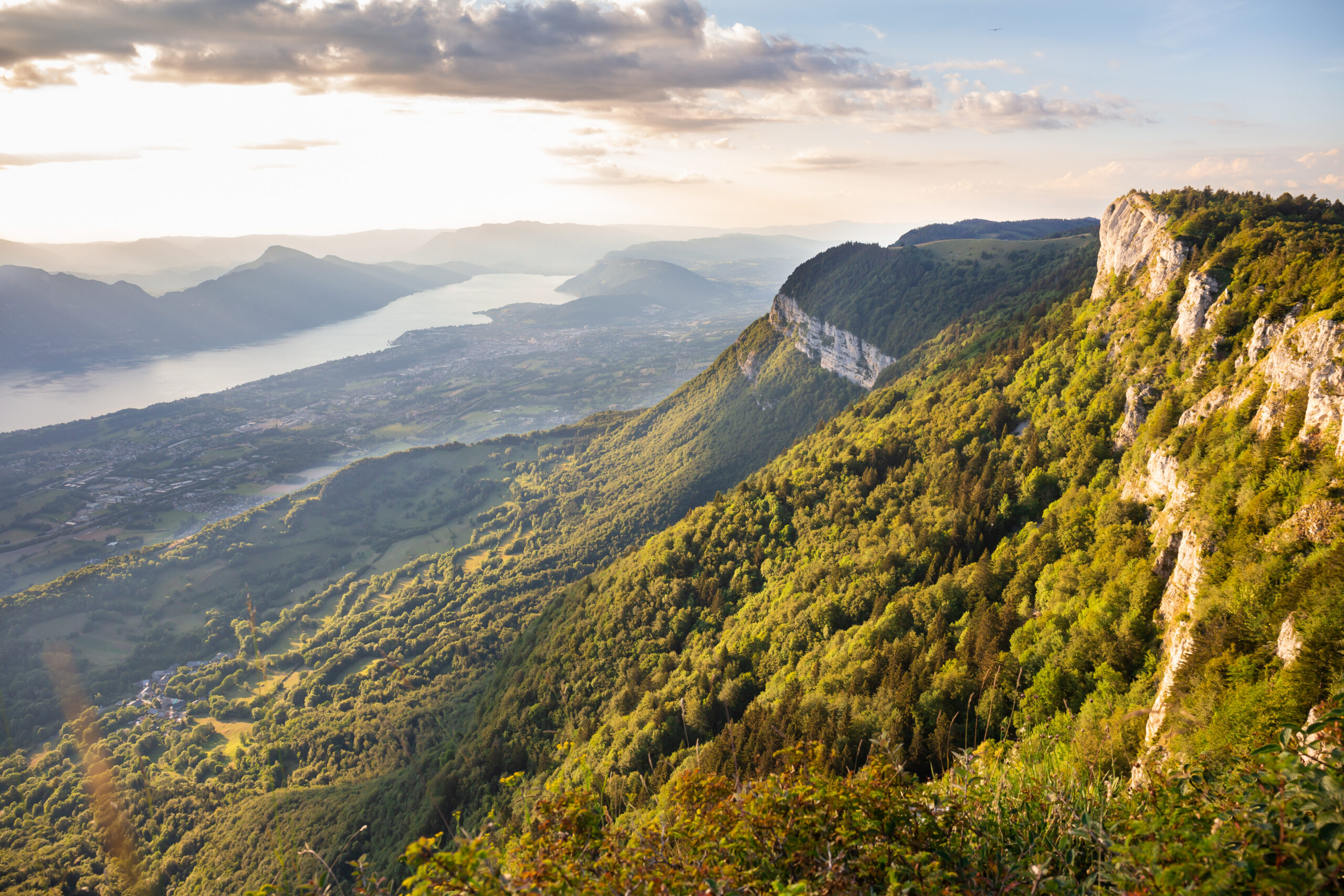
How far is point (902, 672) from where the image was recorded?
34.5 m

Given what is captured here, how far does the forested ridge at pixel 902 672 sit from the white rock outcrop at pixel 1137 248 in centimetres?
147

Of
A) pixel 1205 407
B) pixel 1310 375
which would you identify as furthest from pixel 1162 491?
pixel 1310 375

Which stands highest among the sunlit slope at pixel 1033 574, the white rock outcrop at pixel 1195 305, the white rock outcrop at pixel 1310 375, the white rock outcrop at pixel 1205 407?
the white rock outcrop at pixel 1195 305

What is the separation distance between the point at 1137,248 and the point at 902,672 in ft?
165

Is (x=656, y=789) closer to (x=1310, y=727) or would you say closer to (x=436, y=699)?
(x=1310, y=727)

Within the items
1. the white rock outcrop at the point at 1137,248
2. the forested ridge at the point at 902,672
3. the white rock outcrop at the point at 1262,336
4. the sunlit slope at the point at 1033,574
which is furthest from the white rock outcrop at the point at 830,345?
the white rock outcrop at the point at 1262,336

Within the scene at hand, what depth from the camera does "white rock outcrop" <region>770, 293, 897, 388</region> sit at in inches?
5012

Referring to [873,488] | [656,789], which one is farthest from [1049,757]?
[873,488]

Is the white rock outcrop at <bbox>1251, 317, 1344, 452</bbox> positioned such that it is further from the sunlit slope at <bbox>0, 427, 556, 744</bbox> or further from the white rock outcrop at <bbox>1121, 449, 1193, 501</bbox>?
the sunlit slope at <bbox>0, 427, 556, 744</bbox>

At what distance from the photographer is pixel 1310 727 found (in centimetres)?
593

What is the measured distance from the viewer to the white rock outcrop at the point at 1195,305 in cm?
3975

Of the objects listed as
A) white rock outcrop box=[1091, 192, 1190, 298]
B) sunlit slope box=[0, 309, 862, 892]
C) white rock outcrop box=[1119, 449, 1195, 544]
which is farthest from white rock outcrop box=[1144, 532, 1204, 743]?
sunlit slope box=[0, 309, 862, 892]

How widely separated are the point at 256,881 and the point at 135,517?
158281 millimetres

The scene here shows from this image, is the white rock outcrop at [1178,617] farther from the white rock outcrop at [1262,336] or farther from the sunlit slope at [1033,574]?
the white rock outcrop at [1262,336]
